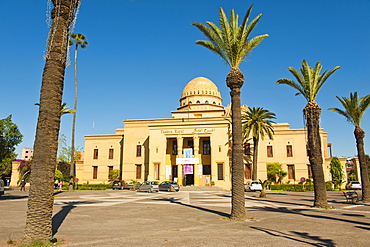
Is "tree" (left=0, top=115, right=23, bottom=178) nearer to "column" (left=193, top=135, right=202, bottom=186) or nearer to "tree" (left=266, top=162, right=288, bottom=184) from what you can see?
"column" (left=193, top=135, right=202, bottom=186)

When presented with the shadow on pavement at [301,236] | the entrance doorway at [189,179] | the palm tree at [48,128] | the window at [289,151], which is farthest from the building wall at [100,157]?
the shadow on pavement at [301,236]

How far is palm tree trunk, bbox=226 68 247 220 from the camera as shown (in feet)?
39.9

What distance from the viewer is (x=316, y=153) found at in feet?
56.3

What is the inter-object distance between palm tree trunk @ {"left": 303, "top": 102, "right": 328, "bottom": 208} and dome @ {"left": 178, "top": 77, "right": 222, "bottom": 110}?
3440 centimetres

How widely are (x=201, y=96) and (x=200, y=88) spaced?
72.6 inches

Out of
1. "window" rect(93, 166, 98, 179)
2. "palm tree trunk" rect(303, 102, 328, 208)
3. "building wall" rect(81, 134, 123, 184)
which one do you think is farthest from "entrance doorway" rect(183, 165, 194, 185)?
"palm tree trunk" rect(303, 102, 328, 208)

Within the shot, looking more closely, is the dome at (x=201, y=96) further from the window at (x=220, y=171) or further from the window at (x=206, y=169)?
the window at (x=220, y=171)

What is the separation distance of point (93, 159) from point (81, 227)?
141 ft

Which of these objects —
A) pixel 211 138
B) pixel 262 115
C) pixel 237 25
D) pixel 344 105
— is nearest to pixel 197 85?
pixel 211 138

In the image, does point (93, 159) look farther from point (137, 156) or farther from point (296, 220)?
point (296, 220)

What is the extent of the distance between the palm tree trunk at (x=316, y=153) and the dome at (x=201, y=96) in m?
34.4

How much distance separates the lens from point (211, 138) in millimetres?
41562

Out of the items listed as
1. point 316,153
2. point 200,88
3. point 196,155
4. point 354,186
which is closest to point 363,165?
point 316,153

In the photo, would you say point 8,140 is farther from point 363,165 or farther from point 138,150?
point 363,165
